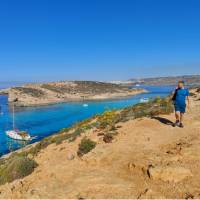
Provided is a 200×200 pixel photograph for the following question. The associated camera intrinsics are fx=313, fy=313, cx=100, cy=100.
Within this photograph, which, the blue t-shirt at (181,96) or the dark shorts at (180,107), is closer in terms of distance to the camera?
the blue t-shirt at (181,96)

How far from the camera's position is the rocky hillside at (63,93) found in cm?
13212

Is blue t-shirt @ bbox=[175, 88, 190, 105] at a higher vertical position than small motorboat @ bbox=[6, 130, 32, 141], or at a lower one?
higher

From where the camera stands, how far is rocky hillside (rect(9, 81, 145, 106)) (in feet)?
433

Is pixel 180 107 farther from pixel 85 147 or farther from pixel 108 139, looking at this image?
pixel 85 147

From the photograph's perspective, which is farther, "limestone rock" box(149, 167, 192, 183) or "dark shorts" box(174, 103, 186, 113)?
"dark shorts" box(174, 103, 186, 113)

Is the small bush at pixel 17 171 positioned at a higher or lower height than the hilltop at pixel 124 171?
lower

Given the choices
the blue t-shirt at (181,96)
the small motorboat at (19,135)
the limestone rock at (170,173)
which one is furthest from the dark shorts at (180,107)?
the small motorboat at (19,135)

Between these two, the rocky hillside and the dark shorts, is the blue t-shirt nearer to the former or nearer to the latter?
the dark shorts

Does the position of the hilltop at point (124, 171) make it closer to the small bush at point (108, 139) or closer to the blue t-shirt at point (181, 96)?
the small bush at point (108, 139)

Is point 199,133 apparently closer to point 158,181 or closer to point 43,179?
point 158,181

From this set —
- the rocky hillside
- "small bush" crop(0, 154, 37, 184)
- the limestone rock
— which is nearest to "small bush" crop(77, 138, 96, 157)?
"small bush" crop(0, 154, 37, 184)

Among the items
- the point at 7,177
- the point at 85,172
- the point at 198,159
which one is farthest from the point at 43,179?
the point at 198,159

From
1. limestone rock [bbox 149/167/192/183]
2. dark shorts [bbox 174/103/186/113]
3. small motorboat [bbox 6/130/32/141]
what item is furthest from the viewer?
small motorboat [bbox 6/130/32/141]

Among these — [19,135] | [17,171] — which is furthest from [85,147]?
[19,135]
